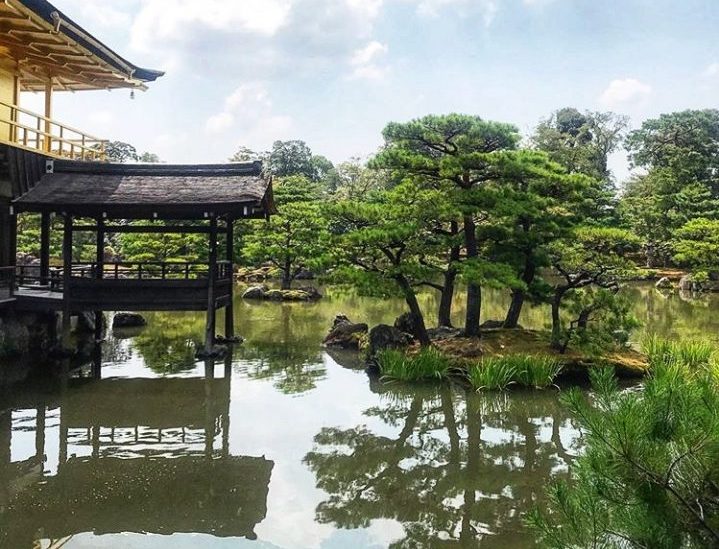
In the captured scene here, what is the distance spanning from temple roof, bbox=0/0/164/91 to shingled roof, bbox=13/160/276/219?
2.64 m

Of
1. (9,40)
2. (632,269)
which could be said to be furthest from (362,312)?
(9,40)

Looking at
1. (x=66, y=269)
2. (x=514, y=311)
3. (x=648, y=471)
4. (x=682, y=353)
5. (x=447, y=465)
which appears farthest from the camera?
(x=514, y=311)

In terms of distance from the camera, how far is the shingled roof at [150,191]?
11062mm

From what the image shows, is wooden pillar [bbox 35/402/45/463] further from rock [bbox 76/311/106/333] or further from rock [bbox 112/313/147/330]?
rock [bbox 112/313/147/330]

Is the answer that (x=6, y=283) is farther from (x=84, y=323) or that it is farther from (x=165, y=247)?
(x=165, y=247)

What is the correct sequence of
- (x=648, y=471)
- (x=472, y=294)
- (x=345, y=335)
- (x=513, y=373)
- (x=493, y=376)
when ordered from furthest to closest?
1. (x=345, y=335)
2. (x=472, y=294)
3. (x=513, y=373)
4. (x=493, y=376)
5. (x=648, y=471)

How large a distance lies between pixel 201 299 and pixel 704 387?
1021cm

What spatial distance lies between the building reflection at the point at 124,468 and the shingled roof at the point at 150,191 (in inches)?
141

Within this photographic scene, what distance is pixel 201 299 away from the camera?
37.9ft

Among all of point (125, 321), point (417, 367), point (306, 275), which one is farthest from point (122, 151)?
point (417, 367)

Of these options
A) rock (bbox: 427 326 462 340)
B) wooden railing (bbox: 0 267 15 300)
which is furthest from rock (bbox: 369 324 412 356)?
wooden railing (bbox: 0 267 15 300)

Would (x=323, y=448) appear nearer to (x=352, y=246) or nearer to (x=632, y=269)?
(x=352, y=246)

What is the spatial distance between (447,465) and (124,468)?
347 cm

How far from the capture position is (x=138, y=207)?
11188 millimetres
